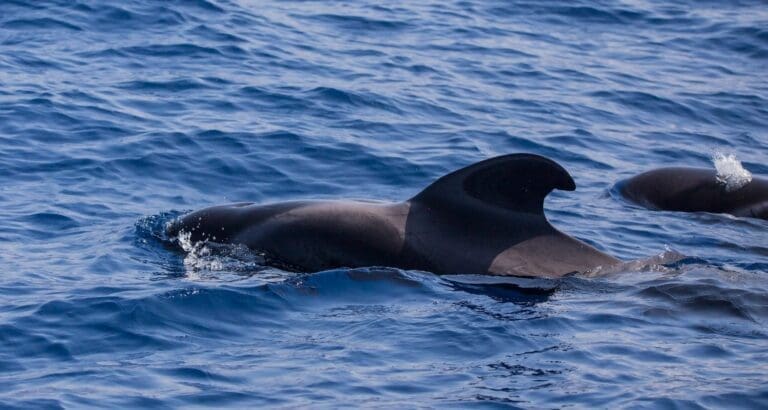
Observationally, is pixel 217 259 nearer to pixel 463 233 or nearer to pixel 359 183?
pixel 463 233

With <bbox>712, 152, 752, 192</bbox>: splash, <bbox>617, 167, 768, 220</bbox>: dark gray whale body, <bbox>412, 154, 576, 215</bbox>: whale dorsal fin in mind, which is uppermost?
<bbox>412, 154, 576, 215</bbox>: whale dorsal fin

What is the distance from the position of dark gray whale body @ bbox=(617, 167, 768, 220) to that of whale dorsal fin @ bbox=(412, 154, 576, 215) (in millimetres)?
5344

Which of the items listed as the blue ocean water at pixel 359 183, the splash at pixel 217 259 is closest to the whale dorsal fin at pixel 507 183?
the blue ocean water at pixel 359 183

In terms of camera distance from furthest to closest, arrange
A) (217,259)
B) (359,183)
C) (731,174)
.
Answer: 1. (731,174)
2. (359,183)
3. (217,259)

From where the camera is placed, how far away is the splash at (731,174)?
1648cm

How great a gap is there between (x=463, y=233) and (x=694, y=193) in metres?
6.06

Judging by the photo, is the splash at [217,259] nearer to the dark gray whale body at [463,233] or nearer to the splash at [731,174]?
the dark gray whale body at [463,233]

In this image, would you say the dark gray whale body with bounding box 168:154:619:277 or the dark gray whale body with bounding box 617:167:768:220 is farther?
the dark gray whale body with bounding box 617:167:768:220

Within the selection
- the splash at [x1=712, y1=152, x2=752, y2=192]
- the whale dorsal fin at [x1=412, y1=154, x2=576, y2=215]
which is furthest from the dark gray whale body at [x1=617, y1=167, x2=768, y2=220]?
the whale dorsal fin at [x1=412, y1=154, x2=576, y2=215]

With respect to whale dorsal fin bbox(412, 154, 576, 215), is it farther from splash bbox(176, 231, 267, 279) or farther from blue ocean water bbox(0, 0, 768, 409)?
splash bbox(176, 231, 267, 279)

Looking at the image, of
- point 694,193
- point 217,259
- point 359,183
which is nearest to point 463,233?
point 217,259

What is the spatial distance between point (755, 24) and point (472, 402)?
2227 cm

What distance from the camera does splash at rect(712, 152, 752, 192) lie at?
16484 millimetres

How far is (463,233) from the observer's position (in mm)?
11523
